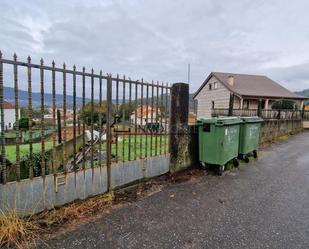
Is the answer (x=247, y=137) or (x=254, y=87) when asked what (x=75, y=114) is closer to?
(x=247, y=137)

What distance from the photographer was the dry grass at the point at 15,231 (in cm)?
228

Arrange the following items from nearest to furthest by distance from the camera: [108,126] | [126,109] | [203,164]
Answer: [108,126] → [126,109] → [203,164]

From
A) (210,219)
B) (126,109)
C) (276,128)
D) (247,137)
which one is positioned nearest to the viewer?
(210,219)

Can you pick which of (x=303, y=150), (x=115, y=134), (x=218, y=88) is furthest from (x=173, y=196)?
(x=218, y=88)

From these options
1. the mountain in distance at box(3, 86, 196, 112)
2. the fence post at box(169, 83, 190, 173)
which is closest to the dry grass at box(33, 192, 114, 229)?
the mountain in distance at box(3, 86, 196, 112)

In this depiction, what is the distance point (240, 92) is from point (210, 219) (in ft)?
66.5

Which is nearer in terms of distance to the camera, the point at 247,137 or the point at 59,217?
A: the point at 59,217

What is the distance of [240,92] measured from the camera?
20.8m

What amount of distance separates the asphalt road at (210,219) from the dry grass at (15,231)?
0.32 meters

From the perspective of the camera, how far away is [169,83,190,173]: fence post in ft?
15.2

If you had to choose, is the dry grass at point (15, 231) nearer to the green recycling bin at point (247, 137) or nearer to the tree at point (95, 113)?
the tree at point (95, 113)

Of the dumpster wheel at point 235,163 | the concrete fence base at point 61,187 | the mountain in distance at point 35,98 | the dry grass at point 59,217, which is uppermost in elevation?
the mountain in distance at point 35,98

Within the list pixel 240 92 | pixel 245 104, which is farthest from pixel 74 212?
pixel 245 104

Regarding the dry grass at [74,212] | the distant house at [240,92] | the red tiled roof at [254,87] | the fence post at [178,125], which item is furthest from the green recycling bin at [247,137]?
the red tiled roof at [254,87]
